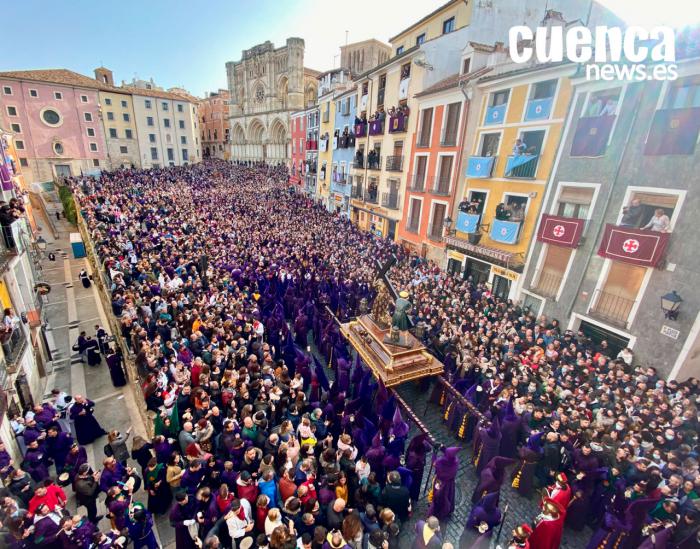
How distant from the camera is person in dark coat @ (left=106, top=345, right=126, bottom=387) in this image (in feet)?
30.9

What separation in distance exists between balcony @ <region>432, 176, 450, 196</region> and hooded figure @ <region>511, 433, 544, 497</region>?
13465mm

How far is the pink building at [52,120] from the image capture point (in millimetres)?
39719

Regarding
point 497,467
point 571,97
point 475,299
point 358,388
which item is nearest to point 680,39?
point 571,97

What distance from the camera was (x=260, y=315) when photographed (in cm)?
1162

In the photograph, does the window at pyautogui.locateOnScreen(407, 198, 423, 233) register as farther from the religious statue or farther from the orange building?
the orange building

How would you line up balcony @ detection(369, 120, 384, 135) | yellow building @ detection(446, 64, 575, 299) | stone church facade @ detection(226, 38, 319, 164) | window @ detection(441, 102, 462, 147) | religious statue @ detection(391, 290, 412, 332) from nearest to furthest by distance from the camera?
religious statue @ detection(391, 290, 412, 332) < yellow building @ detection(446, 64, 575, 299) < window @ detection(441, 102, 462, 147) < balcony @ detection(369, 120, 384, 135) < stone church facade @ detection(226, 38, 319, 164)

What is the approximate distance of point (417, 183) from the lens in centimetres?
2025

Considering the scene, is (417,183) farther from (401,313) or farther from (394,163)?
(401,313)

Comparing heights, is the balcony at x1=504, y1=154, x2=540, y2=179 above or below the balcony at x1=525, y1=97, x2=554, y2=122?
below

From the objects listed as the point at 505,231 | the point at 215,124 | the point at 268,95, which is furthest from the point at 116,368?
the point at 215,124

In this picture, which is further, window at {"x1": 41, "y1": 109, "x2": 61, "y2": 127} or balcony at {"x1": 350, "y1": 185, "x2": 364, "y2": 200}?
window at {"x1": 41, "y1": 109, "x2": 61, "y2": 127}

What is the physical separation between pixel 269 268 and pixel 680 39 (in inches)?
589

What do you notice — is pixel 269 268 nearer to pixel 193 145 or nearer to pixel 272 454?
pixel 272 454

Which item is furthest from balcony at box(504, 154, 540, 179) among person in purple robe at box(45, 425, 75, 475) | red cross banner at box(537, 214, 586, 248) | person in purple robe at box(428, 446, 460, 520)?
person in purple robe at box(45, 425, 75, 475)
